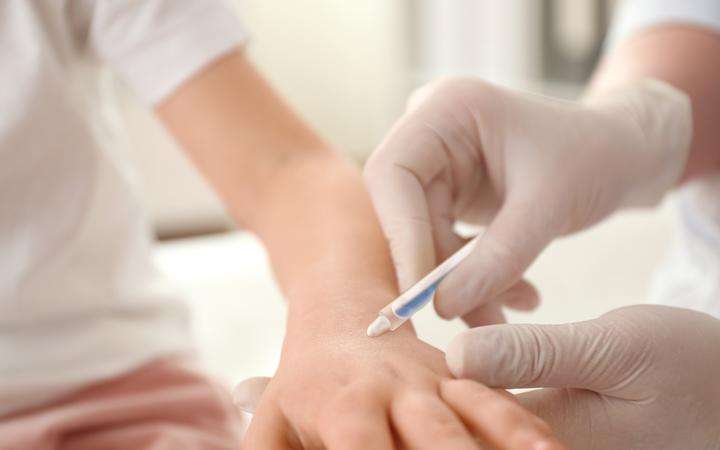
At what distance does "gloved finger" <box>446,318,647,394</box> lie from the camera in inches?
20.9

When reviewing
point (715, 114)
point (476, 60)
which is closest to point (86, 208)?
point (715, 114)

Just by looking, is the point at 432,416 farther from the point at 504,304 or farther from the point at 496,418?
the point at 504,304

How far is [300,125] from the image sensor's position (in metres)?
0.86

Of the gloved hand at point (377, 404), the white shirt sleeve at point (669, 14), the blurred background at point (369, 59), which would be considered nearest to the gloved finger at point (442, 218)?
the gloved hand at point (377, 404)

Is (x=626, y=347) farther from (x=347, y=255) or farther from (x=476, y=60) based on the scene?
(x=476, y=60)

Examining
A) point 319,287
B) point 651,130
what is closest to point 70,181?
point 319,287

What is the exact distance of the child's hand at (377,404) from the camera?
0.47 m

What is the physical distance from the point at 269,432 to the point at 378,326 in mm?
95

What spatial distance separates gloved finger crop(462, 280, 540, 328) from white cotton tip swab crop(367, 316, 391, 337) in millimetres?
136

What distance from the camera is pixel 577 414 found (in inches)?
21.9

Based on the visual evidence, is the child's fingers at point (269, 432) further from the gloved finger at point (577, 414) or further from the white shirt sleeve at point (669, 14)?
the white shirt sleeve at point (669, 14)

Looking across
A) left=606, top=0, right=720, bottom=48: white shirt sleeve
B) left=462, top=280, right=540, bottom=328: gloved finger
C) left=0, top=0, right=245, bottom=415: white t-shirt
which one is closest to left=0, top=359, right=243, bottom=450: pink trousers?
left=0, top=0, right=245, bottom=415: white t-shirt

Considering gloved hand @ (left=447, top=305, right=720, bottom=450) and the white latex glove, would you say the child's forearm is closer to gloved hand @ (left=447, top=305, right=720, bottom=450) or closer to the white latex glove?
the white latex glove

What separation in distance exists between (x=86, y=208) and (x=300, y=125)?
211mm
